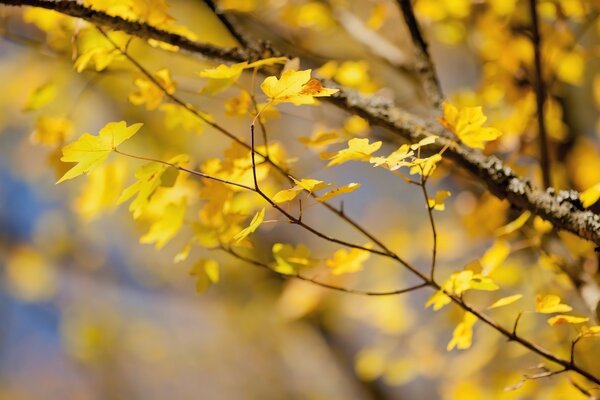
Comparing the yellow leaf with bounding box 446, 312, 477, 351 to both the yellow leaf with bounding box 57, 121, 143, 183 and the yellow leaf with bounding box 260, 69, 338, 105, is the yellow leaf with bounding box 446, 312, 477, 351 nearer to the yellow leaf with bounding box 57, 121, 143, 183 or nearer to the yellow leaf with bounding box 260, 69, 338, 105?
the yellow leaf with bounding box 260, 69, 338, 105

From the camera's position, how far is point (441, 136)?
674mm

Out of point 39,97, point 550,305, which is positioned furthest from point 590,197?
point 39,97

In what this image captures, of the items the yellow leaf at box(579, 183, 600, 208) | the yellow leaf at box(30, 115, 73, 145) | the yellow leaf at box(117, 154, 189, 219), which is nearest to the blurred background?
the yellow leaf at box(30, 115, 73, 145)

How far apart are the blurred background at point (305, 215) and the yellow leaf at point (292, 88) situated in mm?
140

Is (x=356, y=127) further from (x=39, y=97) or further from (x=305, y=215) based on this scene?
(x=305, y=215)

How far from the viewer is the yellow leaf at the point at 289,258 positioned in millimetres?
658

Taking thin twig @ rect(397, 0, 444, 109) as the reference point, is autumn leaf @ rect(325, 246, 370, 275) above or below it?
below

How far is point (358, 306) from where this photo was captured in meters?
1.79

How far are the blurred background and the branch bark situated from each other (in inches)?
2.6

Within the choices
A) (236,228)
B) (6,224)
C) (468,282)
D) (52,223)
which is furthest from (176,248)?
(468,282)

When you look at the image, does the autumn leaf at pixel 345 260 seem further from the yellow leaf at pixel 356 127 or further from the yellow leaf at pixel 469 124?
the yellow leaf at pixel 356 127

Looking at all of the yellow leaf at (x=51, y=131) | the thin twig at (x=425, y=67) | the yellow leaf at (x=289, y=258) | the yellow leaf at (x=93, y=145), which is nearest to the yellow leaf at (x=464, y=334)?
the yellow leaf at (x=289, y=258)

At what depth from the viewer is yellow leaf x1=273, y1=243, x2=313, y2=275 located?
2.16 feet

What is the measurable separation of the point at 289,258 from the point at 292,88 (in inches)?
9.2
